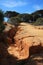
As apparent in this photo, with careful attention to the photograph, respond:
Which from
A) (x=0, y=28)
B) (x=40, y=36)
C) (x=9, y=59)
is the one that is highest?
(x=0, y=28)

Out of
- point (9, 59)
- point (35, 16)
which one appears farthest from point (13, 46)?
point (35, 16)

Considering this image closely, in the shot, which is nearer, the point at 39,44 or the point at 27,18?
the point at 39,44

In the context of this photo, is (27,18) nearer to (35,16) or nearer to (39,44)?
(35,16)

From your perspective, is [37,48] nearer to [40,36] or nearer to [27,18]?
[40,36]

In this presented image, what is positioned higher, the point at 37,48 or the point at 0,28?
the point at 0,28

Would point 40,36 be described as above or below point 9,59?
above

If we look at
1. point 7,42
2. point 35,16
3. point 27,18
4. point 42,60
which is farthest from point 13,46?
point 35,16

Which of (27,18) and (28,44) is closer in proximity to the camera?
(28,44)

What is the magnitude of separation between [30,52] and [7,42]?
21.6ft

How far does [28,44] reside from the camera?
18.5 metres

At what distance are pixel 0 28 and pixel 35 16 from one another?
32105 mm

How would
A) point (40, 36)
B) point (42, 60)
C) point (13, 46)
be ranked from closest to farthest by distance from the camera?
point (42, 60)
point (40, 36)
point (13, 46)

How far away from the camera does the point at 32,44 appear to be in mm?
17875

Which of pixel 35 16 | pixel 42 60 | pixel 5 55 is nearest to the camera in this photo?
pixel 42 60
